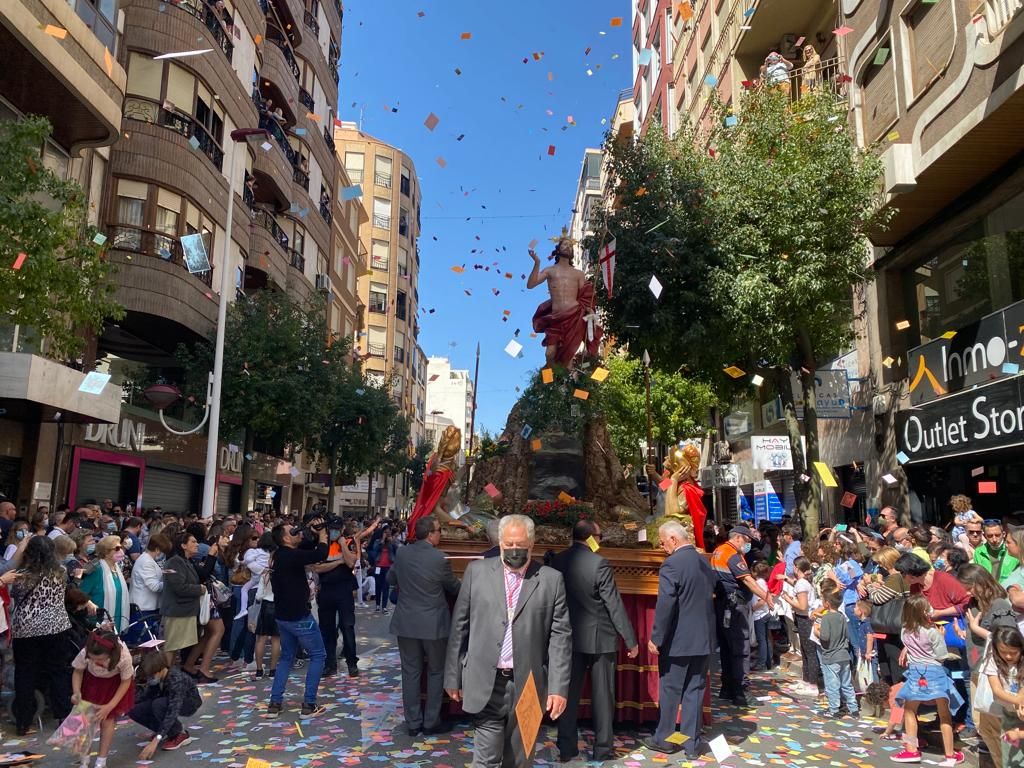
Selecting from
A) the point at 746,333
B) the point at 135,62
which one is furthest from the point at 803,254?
the point at 135,62

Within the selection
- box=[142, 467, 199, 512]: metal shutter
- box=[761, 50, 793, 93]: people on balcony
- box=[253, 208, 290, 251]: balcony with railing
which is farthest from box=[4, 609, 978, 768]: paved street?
box=[253, 208, 290, 251]: balcony with railing

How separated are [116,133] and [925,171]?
15.6 metres

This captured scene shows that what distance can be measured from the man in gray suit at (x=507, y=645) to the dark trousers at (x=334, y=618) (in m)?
4.99

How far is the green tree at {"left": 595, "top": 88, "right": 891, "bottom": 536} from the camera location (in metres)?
14.4

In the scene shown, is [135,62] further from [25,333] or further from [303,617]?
[303,617]

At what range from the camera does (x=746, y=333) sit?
15.0m

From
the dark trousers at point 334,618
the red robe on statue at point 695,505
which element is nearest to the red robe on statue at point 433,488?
the dark trousers at point 334,618

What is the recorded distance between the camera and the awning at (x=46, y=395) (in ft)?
45.6

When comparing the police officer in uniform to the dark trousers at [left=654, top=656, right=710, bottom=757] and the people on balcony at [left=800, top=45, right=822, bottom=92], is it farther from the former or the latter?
the people on balcony at [left=800, top=45, right=822, bottom=92]

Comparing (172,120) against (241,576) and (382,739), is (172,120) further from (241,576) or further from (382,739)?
(382,739)

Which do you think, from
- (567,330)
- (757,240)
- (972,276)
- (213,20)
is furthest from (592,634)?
(213,20)

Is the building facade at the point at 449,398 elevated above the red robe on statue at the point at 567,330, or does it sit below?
above

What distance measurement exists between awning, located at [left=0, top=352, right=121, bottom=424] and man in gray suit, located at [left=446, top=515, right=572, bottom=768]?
11.8m

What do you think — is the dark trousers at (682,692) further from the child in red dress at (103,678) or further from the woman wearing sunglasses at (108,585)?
the woman wearing sunglasses at (108,585)
